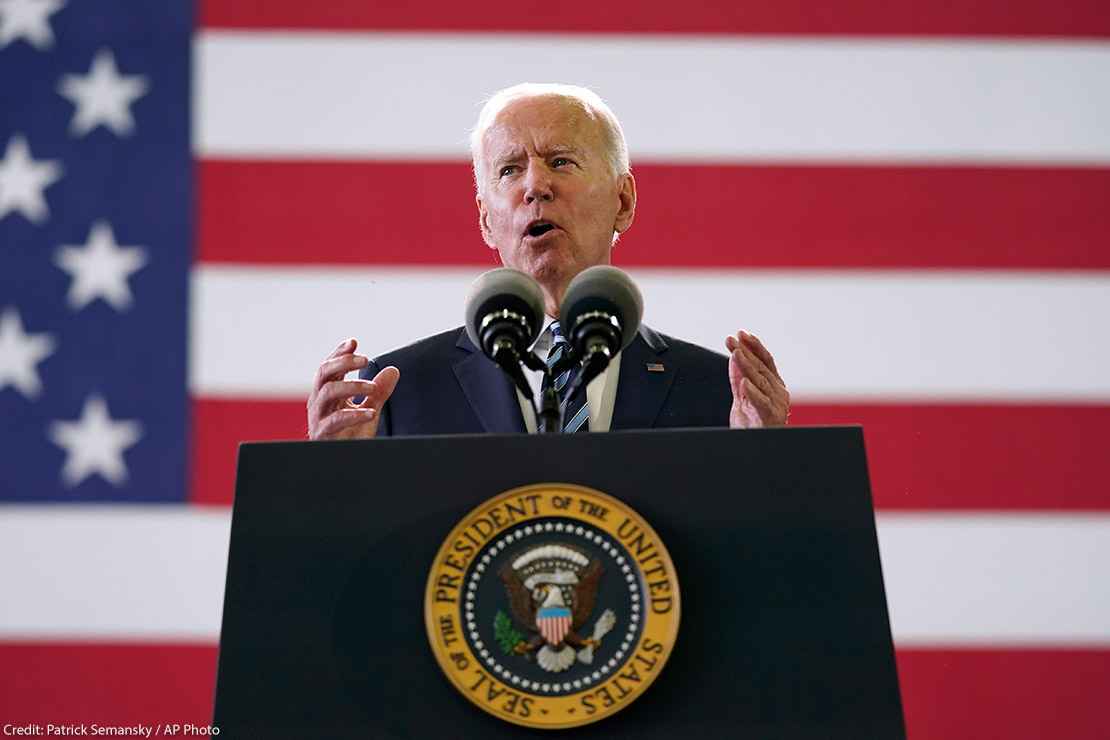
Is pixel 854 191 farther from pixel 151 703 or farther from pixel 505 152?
pixel 151 703

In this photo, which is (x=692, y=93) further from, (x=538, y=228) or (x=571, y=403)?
(x=571, y=403)

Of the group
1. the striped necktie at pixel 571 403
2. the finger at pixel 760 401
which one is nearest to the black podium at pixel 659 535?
the finger at pixel 760 401

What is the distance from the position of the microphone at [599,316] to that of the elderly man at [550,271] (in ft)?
2.00

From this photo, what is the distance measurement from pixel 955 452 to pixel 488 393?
160 centimetres

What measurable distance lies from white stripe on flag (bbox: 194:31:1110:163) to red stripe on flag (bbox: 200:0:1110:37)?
0.04 metres

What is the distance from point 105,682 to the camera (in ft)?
10.1

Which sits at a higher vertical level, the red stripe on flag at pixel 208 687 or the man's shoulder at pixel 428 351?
the man's shoulder at pixel 428 351

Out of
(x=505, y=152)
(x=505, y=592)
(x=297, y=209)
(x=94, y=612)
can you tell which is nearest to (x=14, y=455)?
(x=94, y=612)

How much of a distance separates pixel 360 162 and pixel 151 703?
1396 mm

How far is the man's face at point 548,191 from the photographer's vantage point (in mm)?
2033

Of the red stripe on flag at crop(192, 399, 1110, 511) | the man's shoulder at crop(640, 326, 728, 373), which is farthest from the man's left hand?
the red stripe on flag at crop(192, 399, 1110, 511)

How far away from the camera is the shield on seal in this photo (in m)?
0.98

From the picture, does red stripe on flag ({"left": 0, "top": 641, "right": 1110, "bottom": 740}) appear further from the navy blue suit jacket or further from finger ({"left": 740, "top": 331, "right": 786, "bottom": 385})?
finger ({"left": 740, "top": 331, "right": 786, "bottom": 385})

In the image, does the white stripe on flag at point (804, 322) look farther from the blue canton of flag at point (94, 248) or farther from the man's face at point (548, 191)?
the man's face at point (548, 191)
